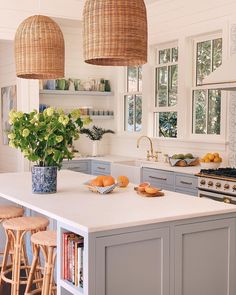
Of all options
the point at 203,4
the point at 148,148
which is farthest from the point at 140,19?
the point at 148,148

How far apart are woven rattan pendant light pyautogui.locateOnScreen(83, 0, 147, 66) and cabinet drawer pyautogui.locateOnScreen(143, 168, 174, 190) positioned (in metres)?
2.83

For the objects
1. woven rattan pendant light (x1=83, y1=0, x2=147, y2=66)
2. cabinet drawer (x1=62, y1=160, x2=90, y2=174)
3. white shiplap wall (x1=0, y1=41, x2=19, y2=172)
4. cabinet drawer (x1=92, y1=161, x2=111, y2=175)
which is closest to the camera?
woven rattan pendant light (x1=83, y1=0, x2=147, y2=66)

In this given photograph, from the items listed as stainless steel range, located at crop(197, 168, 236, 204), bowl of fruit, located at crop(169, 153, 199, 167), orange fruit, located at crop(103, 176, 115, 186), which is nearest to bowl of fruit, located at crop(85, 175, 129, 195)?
orange fruit, located at crop(103, 176, 115, 186)

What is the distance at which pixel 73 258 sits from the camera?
2.64 metres

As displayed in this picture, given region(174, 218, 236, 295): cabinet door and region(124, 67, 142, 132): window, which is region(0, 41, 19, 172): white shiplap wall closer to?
region(124, 67, 142, 132): window

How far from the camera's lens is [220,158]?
5.28m

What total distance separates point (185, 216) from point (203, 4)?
148 inches

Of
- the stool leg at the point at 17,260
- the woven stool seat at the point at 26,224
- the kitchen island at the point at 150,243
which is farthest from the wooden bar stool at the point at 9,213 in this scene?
the kitchen island at the point at 150,243

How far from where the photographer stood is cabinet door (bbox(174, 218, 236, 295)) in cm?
273

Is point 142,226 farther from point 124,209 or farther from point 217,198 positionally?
point 217,198

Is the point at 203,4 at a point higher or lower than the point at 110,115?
higher

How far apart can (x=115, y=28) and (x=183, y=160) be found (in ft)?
10.3

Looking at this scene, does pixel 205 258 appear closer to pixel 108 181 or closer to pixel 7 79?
pixel 108 181

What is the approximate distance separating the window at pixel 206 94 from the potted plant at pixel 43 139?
2.72 metres
